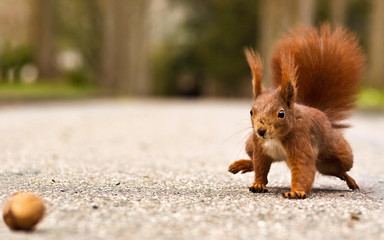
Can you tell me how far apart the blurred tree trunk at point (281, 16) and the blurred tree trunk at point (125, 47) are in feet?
13.2

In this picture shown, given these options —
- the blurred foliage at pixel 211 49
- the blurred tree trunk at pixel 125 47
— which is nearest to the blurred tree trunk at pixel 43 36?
the blurred tree trunk at pixel 125 47

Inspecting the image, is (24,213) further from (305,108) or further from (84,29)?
(84,29)

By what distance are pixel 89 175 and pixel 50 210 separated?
131cm

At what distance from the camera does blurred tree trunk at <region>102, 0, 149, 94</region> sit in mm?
17219

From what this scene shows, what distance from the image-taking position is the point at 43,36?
17156 millimetres

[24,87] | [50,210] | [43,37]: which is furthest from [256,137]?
[43,37]

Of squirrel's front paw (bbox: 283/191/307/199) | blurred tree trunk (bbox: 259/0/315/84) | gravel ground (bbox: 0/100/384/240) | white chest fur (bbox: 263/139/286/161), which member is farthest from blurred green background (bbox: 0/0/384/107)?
squirrel's front paw (bbox: 283/191/307/199)

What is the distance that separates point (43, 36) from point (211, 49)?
7018mm

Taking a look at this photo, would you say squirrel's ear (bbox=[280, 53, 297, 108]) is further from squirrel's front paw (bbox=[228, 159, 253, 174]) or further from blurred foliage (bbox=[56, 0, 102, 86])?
blurred foliage (bbox=[56, 0, 102, 86])

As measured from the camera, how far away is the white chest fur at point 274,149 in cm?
297

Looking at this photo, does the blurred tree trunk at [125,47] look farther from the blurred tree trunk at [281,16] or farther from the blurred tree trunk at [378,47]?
the blurred tree trunk at [378,47]

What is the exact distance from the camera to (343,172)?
3.36 m

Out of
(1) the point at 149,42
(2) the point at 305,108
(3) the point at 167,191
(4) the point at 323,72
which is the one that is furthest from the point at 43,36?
(2) the point at 305,108

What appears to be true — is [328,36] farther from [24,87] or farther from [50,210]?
[24,87]
